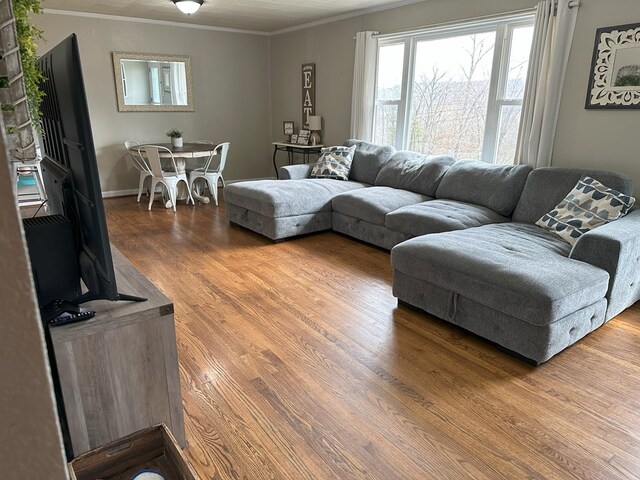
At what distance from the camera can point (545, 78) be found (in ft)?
12.1

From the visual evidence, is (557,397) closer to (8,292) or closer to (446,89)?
(8,292)

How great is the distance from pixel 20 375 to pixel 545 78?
13.8 ft

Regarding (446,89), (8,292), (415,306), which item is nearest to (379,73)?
(446,89)

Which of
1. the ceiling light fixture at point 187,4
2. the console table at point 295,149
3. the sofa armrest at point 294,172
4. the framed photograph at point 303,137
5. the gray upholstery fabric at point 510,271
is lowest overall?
the gray upholstery fabric at point 510,271

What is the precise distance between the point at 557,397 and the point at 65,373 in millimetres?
2045

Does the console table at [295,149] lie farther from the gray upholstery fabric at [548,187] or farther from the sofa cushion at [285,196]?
the gray upholstery fabric at [548,187]

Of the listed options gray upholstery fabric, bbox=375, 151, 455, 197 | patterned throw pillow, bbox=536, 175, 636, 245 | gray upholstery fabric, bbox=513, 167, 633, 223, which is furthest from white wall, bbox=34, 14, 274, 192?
patterned throw pillow, bbox=536, 175, 636, 245

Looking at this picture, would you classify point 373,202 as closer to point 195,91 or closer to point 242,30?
point 195,91

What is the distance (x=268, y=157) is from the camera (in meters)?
7.45

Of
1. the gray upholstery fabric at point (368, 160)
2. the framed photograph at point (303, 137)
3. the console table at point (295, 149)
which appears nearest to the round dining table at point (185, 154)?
the console table at point (295, 149)

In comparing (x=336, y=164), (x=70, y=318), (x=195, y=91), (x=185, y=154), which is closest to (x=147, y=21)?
(x=195, y=91)

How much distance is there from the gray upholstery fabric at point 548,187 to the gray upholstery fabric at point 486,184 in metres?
0.10

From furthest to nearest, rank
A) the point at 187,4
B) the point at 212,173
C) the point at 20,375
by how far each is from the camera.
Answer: the point at 212,173, the point at 187,4, the point at 20,375

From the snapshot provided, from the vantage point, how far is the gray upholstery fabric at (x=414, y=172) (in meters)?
4.35
